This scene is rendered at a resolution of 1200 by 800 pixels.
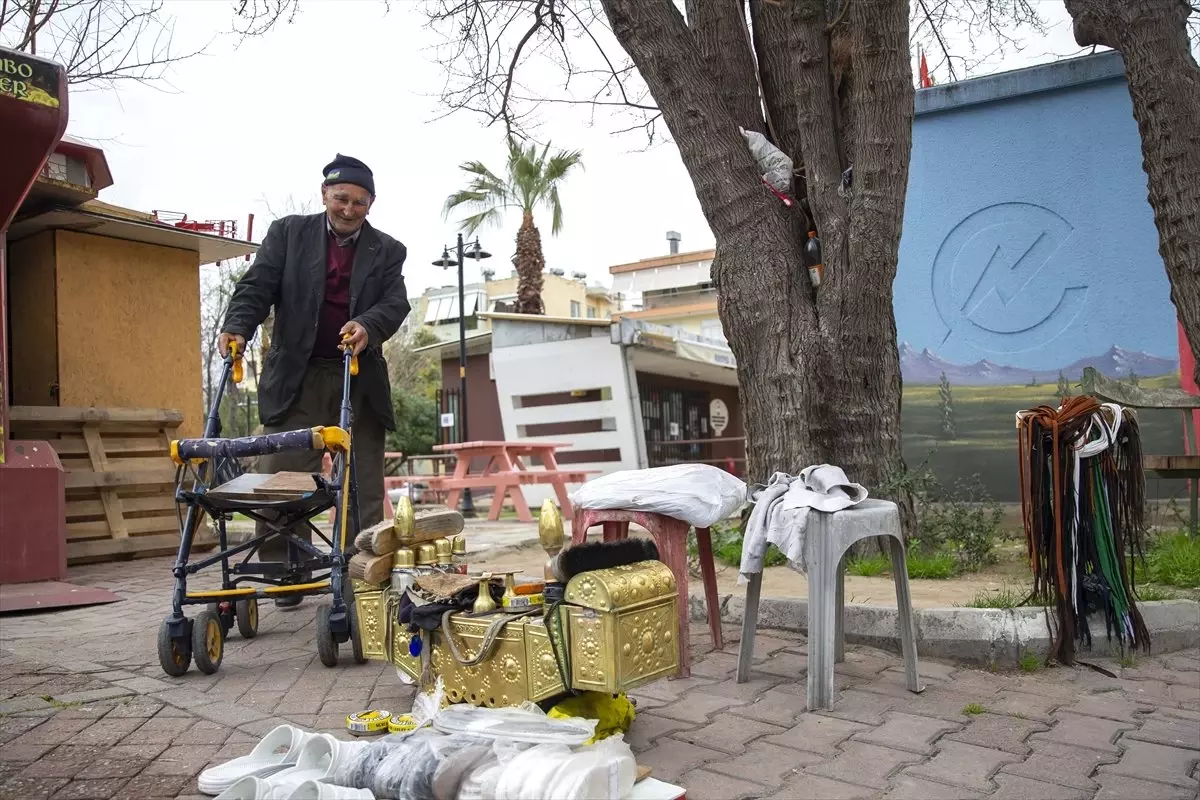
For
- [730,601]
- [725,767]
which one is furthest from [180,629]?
[730,601]

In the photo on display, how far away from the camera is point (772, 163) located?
5.69 meters

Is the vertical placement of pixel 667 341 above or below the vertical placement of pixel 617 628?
above

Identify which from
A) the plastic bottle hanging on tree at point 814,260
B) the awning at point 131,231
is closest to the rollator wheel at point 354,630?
the plastic bottle hanging on tree at point 814,260

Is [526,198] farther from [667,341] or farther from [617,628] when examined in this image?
[617,628]

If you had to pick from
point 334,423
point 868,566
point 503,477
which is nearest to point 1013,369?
point 868,566

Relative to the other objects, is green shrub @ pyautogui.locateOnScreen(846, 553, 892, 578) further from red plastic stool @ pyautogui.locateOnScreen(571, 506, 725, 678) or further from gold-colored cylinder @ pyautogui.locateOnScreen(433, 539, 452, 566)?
gold-colored cylinder @ pyautogui.locateOnScreen(433, 539, 452, 566)

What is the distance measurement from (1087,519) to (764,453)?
1.76m

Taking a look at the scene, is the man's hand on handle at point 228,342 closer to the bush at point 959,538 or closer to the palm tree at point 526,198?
the bush at point 959,538

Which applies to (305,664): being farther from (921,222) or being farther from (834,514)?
(921,222)

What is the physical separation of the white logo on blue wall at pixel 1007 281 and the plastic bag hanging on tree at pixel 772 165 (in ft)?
11.5

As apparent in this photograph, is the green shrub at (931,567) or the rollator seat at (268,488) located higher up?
the rollator seat at (268,488)

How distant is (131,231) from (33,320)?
4.02 feet

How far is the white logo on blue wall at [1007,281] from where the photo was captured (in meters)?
8.11

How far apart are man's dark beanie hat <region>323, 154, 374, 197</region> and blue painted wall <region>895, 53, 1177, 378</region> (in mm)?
5765
